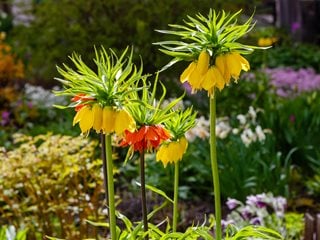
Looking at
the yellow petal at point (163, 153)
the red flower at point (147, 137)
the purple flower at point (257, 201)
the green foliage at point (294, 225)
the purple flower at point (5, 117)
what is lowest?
the green foliage at point (294, 225)

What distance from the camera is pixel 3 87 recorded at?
357 inches

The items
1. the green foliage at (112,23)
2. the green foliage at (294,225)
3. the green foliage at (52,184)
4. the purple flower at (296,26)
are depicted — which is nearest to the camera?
the green foliage at (52,184)

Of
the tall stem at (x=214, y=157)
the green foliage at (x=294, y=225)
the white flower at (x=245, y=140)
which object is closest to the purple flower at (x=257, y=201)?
the green foliage at (x=294, y=225)

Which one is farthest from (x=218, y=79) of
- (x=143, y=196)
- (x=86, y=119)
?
(x=143, y=196)

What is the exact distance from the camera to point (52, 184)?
15.5 feet

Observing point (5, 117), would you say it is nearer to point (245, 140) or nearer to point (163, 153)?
point (245, 140)

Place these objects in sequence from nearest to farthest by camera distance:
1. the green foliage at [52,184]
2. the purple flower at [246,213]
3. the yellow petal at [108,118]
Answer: the yellow petal at [108,118] → the green foliage at [52,184] → the purple flower at [246,213]

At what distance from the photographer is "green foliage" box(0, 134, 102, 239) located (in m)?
4.59

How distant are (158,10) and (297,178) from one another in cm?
299

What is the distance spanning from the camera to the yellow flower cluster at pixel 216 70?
2.24 metres

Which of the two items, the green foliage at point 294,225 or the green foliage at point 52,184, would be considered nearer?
the green foliage at point 52,184

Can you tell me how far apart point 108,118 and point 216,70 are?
0.34m

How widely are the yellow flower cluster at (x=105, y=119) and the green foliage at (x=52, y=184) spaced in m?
2.26

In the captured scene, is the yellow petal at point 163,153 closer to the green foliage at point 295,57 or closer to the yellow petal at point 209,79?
the yellow petal at point 209,79
